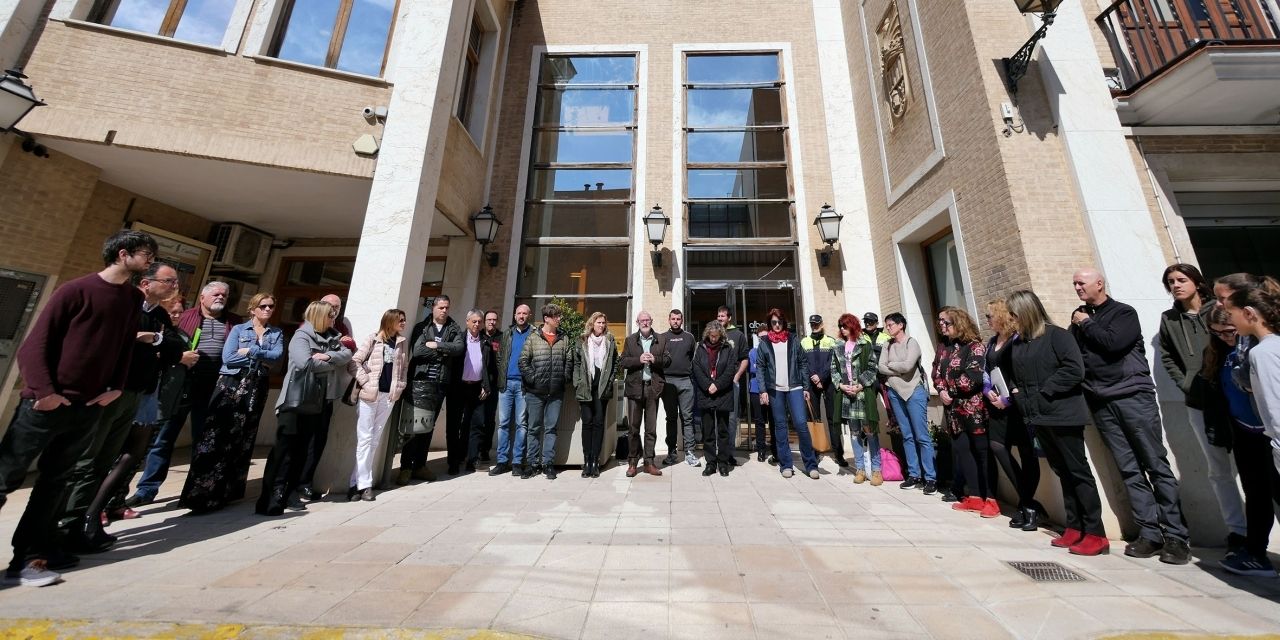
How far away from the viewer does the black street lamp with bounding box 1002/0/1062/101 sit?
435 centimetres

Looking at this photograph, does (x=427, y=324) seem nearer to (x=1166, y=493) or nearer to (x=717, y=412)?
(x=717, y=412)

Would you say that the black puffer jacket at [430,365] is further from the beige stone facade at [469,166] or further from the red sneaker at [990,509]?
the red sneaker at [990,509]

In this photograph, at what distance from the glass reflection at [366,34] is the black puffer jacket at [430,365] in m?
4.14

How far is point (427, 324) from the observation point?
4.90m

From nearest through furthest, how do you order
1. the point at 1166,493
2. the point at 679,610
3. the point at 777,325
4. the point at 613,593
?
1. the point at 679,610
2. the point at 613,593
3. the point at 1166,493
4. the point at 777,325

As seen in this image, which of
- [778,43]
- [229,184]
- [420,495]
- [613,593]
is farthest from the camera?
[778,43]

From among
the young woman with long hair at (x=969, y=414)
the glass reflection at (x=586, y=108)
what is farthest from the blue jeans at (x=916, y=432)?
the glass reflection at (x=586, y=108)

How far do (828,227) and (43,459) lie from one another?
8.86 m

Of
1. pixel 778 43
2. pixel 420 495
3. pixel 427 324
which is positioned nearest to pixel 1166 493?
pixel 420 495

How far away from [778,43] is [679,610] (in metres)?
10.8

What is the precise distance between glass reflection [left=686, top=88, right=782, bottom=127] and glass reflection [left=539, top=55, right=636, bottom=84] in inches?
61.8

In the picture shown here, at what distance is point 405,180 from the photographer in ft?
17.3

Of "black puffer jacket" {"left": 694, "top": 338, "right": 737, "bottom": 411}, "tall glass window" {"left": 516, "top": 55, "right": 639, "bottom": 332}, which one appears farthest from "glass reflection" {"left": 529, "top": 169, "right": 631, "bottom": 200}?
"black puffer jacket" {"left": 694, "top": 338, "right": 737, "bottom": 411}

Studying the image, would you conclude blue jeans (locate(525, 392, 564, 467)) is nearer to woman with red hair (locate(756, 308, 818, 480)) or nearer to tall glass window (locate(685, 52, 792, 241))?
woman with red hair (locate(756, 308, 818, 480))
